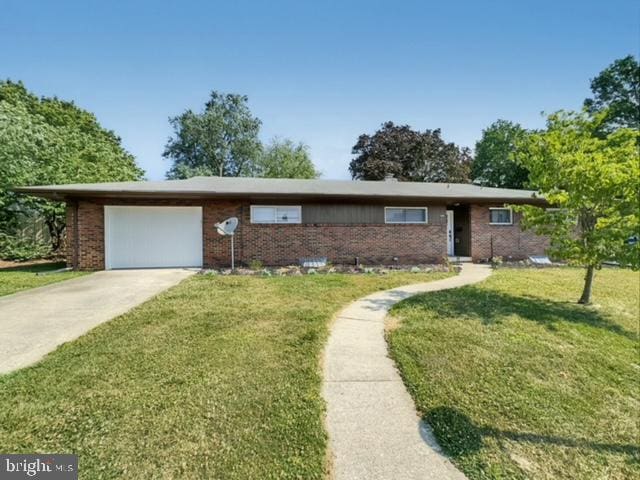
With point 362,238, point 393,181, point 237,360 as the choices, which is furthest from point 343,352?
point 393,181

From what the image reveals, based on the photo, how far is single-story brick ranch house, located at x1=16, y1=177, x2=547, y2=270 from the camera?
377 inches

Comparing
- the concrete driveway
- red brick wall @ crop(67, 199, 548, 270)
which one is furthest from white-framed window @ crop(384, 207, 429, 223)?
the concrete driveway

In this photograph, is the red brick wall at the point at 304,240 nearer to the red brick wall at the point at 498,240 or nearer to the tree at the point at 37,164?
the red brick wall at the point at 498,240

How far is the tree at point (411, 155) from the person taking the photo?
2881 centimetres

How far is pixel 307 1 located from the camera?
7.46m

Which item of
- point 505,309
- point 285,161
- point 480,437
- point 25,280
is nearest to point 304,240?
point 505,309

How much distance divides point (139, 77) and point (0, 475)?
11627mm

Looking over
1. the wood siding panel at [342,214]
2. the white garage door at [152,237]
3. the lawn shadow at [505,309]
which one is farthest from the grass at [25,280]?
the lawn shadow at [505,309]

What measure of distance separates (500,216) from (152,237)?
1366 centimetres

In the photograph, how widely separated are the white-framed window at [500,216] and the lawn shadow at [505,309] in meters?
6.75

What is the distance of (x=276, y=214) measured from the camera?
10711mm

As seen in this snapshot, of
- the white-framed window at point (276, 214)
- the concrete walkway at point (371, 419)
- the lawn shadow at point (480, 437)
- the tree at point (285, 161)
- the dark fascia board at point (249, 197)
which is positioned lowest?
the lawn shadow at point (480, 437)

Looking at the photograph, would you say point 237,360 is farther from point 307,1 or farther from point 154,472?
point 307,1

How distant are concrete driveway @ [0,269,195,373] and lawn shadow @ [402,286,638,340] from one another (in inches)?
218
